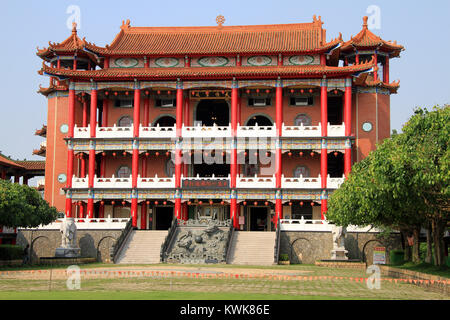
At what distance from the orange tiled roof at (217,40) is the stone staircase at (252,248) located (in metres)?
14.7

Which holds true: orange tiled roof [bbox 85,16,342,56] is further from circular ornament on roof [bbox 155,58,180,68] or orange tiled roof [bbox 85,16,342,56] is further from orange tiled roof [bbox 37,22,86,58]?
orange tiled roof [bbox 37,22,86,58]

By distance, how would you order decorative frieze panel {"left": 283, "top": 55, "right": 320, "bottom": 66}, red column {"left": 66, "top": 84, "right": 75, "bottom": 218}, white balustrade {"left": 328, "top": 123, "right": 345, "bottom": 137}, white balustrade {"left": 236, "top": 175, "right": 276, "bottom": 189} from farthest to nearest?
decorative frieze panel {"left": 283, "top": 55, "right": 320, "bottom": 66} → red column {"left": 66, "top": 84, "right": 75, "bottom": 218} → white balustrade {"left": 328, "top": 123, "right": 345, "bottom": 137} → white balustrade {"left": 236, "top": 175, "right": 276, "bottom": 189}

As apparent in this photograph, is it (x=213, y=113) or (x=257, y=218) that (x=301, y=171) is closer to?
(x=257, y=218)

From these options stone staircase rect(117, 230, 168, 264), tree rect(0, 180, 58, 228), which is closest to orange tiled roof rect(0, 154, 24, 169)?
stone staircase rect(117, 230, 168, 264)

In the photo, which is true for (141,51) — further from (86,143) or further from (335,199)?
(335,199)

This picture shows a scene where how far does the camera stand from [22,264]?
35969mm

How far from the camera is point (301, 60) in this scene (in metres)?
46.4

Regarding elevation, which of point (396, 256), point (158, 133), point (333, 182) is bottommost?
point (396, 256)

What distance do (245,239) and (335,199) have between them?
27.2 ft

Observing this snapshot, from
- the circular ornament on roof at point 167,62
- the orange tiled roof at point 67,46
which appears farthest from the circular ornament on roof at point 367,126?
the orange tiled roof at point 67,46

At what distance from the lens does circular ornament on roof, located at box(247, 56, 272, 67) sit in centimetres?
4653

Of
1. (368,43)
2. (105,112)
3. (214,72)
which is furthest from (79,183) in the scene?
(368,43)

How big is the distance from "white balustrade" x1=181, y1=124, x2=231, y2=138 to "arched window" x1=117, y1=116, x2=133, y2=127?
5.56 m

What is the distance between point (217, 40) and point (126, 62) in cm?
762
